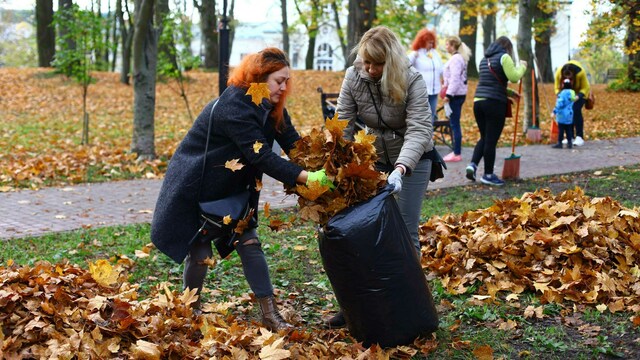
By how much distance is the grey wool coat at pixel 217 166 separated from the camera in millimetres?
3990

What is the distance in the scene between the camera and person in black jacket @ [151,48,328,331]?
3994 mm

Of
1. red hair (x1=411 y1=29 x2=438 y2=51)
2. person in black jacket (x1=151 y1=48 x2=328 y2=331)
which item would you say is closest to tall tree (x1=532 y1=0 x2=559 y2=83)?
red hair (x1=411 y1=29 x2=438 y2=51)

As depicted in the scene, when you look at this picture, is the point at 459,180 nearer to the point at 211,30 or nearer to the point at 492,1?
the point at 492,1

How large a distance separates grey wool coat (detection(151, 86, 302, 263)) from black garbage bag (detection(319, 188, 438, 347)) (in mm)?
390

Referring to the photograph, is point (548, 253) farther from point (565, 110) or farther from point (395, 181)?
point (565, 110)

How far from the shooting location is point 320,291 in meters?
5.27

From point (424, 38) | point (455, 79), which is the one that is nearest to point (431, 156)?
point (424, 38)

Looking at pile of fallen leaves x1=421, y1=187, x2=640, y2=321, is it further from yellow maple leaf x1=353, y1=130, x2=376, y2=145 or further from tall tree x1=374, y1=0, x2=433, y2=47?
tall tree x1=374, y1=0, x2=433, y2=47

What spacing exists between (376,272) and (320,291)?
140 cm

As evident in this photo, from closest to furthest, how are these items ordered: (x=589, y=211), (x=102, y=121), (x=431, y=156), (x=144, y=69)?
(x=431, y=156), (x=589, y=211), (x=144, y=69), (x=102, y=121)

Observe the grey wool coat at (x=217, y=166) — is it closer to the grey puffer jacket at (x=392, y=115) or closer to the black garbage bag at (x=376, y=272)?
the black garbage bag at (x=376, y=272)

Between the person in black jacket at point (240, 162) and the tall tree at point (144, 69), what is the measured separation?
7221mm

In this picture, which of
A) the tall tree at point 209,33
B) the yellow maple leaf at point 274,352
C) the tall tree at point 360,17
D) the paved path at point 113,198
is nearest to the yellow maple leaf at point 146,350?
the yellow maple leaf at point 274,352

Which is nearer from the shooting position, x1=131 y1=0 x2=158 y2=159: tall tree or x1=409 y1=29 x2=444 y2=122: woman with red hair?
x1=409 y1=29 x2=444 y2=122: woman with red hair
